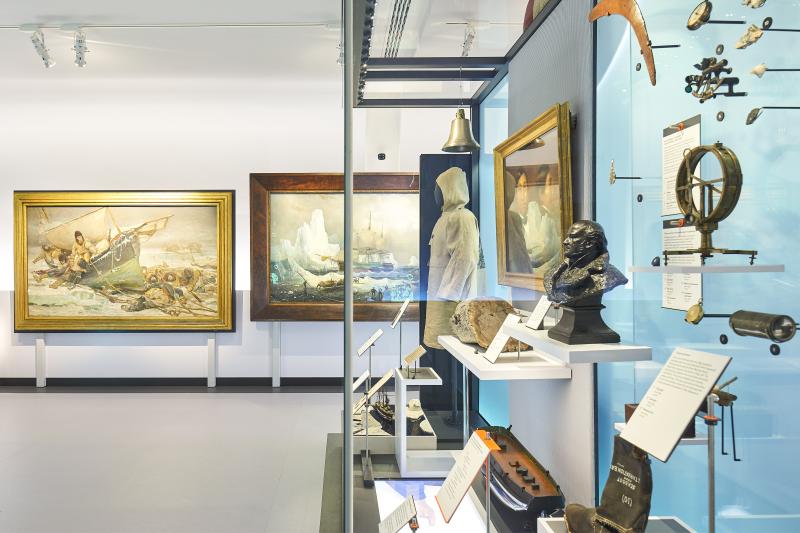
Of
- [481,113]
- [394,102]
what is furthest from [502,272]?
[394,102]

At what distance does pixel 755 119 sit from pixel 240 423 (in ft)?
18.0

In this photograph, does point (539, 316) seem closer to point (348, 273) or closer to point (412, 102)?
point (348, 273)

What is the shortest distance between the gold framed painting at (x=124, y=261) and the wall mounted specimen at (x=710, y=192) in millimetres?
6854

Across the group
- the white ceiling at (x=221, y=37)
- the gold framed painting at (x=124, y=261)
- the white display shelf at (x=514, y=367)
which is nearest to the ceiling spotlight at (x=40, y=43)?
the white ceiling at (x=221, y=37)

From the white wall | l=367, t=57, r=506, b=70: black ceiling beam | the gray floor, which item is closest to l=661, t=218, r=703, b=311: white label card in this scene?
l=367, t=57, r=506, b=70: black ceiling beam

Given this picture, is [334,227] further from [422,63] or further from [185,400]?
[422,63]

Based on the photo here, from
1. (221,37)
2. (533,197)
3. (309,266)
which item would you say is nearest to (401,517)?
(533,197)

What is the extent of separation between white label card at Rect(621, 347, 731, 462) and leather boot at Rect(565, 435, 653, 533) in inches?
7.3

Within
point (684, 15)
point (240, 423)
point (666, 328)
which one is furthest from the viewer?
point (240, 423)

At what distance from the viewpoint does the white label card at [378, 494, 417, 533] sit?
5.24 feet

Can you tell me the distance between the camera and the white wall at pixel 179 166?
7824mm

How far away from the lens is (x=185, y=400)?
709 cm

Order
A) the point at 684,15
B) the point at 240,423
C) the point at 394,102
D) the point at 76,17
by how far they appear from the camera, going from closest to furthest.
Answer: the point at 684,15 → the point at 394,102 → the point at 76,17 → the point at 240,423

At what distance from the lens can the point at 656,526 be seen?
1753 mm
